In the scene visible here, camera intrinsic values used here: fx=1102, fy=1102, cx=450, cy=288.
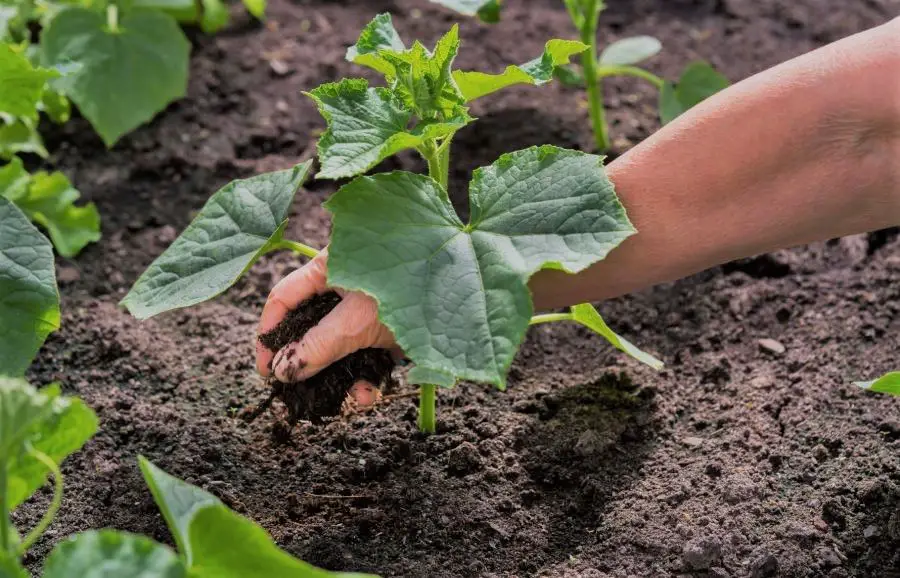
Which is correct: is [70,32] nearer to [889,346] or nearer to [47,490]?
[47,490]

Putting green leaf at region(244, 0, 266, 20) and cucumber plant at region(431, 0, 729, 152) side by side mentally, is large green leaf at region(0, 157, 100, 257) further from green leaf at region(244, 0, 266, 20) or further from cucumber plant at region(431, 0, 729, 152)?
cucumber plant at region(431, 0, 729, 152)

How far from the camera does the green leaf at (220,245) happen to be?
221 centimetres

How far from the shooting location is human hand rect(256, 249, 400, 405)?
7.05 ft

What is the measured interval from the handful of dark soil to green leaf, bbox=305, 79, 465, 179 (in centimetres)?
37


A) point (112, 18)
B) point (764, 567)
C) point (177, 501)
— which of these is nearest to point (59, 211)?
point (112, 18)

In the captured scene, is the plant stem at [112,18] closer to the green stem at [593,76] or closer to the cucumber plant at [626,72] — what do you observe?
the cucumber plant at [626,72]

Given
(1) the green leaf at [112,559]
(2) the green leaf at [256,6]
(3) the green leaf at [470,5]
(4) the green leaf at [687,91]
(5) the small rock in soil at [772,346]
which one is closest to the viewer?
(1) the green leaf at [112,559]

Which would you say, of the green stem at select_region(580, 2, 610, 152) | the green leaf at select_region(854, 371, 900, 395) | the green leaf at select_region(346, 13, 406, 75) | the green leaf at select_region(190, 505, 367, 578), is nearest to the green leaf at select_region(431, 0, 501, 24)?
the green stem at select_region(580, 2, 610, 152)

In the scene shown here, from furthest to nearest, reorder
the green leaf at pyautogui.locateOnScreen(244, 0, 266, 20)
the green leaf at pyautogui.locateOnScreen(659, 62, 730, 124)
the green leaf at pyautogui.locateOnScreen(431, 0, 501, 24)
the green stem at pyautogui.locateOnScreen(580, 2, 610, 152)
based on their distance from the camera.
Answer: the green leaf at pyautogui.locateOnScreen(244, 0, 266, 20) < the green leaf at pyautogui.locateOnScreen(659, 62, 730, 124) < the green stem at pyautogui.locateOnScreen(580, 2, 610, 152) < the green leaf at pyautogui.locateOnScreen(431, 0, 501, 24)

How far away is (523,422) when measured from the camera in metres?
2.61

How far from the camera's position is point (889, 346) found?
2.76m

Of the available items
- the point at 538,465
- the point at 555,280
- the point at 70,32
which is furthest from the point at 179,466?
the point at 70,32

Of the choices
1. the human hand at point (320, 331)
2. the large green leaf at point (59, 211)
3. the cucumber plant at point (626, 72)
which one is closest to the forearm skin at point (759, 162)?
the human hand at point (320, 331)

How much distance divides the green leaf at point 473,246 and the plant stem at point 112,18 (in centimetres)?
191
